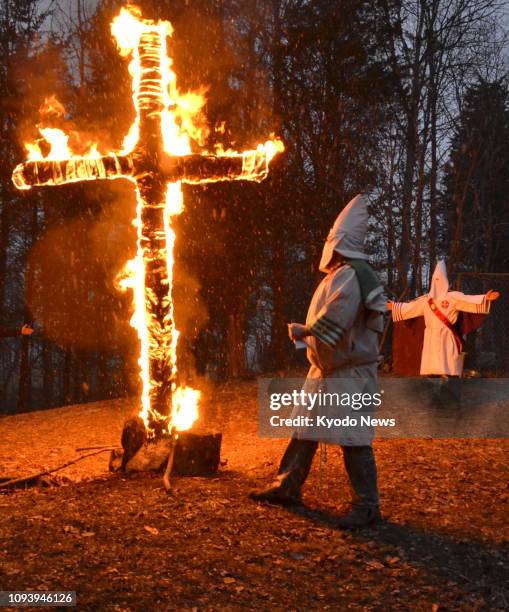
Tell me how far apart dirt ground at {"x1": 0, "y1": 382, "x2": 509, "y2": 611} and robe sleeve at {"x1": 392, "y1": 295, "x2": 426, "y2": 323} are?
3.69 meters

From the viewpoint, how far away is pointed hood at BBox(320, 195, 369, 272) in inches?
192

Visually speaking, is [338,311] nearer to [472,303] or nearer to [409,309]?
[472,303]

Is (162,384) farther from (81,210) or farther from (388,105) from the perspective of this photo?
(388,105)

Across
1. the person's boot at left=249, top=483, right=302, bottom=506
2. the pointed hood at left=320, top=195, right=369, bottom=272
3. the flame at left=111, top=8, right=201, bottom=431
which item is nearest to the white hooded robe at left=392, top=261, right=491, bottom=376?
the flame at left=111, top=8, right=201, bottom=431

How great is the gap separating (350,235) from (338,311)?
0.65 meters

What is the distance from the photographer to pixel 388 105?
18922 mm

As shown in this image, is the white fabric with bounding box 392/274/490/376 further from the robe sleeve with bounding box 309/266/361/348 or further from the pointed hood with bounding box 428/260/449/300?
the robe sleeve with bounding box 309/266/361/348

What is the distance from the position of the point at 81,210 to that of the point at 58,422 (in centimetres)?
942

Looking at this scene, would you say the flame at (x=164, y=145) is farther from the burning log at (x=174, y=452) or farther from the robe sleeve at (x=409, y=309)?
the robe sleeve at (x=409, y=309)

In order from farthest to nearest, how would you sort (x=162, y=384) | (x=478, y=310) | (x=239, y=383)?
(x=239, y=383) < (x=478, y=310) < (x=162, y=384)

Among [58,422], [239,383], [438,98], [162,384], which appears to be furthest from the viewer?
[438,98]

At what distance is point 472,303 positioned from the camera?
923 centimetres

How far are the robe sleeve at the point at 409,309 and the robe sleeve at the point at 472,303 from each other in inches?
23.0

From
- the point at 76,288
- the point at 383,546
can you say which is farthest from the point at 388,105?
the point at 383,546
